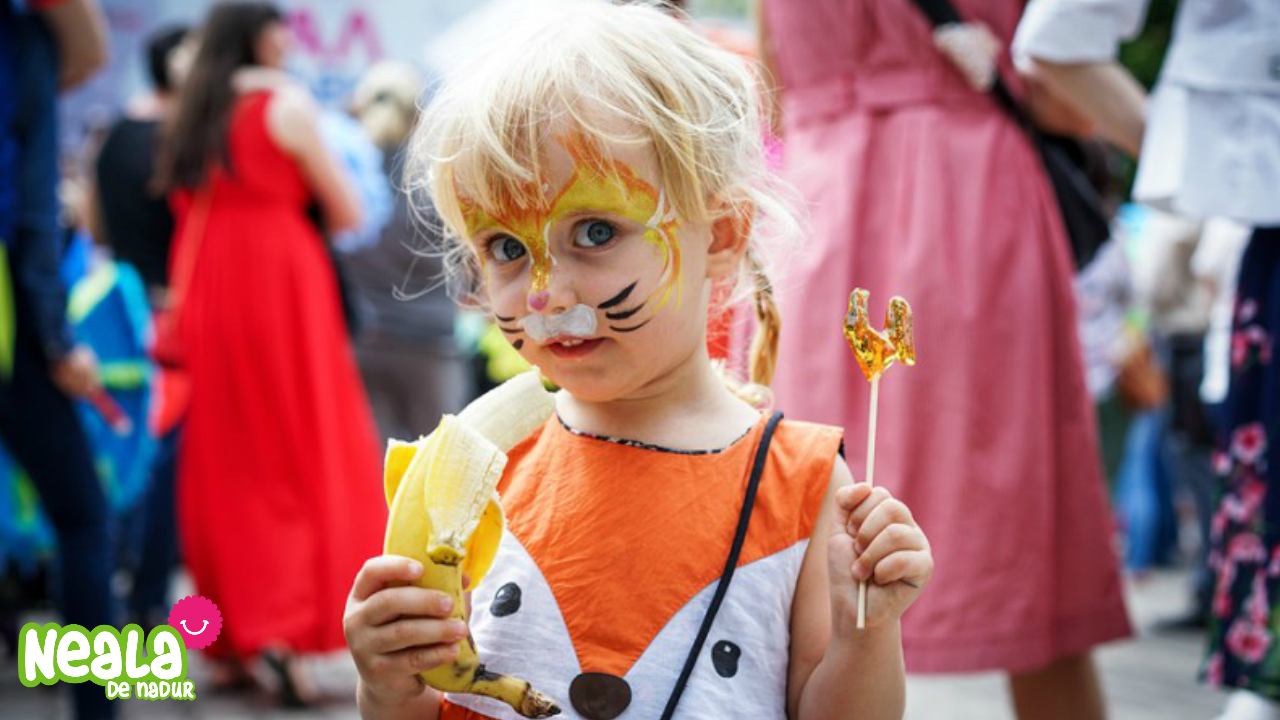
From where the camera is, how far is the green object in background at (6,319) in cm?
333

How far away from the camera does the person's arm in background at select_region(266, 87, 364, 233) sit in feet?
15.0

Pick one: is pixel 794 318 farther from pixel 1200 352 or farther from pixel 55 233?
pixel 1200 352

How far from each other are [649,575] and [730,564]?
10 centimetres

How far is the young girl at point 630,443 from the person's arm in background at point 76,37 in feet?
6.76

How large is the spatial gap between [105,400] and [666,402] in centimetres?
316

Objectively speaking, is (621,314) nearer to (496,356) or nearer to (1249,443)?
(1249,443)

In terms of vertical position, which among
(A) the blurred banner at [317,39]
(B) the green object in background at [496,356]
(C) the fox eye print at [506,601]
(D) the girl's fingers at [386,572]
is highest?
(A) the blurred banner at [317,39]

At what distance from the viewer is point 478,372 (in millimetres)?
7164

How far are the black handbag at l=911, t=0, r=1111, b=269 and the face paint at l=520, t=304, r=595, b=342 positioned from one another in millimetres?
1456

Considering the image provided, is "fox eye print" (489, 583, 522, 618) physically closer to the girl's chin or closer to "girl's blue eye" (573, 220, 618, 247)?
the girl's chin

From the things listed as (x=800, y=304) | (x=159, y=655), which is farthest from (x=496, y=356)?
(x=159, y=655)

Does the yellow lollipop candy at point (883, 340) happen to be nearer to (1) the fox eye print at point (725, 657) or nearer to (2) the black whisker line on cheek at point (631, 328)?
(2) the black whisker line on cheek at point (631, 328)

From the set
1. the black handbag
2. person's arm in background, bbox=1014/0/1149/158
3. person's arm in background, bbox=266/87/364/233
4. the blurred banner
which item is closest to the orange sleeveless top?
person's arm in background, bbox=1014/0/1149/158

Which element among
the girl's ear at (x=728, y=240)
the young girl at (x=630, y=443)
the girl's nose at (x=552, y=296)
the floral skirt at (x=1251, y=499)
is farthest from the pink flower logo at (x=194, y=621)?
the floral skirt at (x=1251, y=499)
